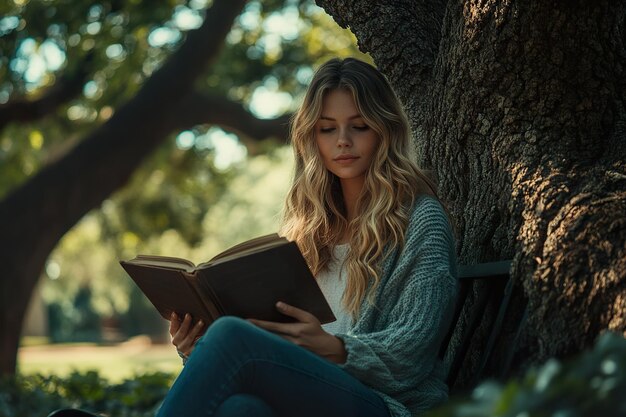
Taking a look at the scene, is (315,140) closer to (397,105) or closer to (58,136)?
(397,105)

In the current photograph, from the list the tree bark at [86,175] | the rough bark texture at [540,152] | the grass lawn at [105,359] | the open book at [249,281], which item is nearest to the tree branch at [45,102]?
the tree bark at [86,175]

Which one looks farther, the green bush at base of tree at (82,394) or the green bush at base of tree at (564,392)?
the green bush at base of tree at (82,394)

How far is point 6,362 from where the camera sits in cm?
1025

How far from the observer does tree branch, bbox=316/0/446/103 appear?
4.23 m

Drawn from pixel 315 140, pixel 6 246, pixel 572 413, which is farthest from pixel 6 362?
pixel 572 413

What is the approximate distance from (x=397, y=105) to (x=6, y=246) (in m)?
7.23

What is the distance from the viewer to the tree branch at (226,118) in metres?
11.3

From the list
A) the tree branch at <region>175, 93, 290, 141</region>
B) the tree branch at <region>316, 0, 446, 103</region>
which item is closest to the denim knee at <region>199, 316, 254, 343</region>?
the tree branch at <region>316, 0, 446, 103</region>

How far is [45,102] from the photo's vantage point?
38.3 ft

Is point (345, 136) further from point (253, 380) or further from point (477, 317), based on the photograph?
point (253, 380)

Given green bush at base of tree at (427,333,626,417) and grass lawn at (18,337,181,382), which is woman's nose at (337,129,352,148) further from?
grass lawn at (18,337,181,382)

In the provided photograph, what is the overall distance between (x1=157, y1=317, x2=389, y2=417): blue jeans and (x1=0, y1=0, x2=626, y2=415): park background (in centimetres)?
59

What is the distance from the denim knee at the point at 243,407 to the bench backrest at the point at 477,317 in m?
0.81

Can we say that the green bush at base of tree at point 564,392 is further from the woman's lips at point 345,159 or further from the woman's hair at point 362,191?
the woman's lips at point 345,159
